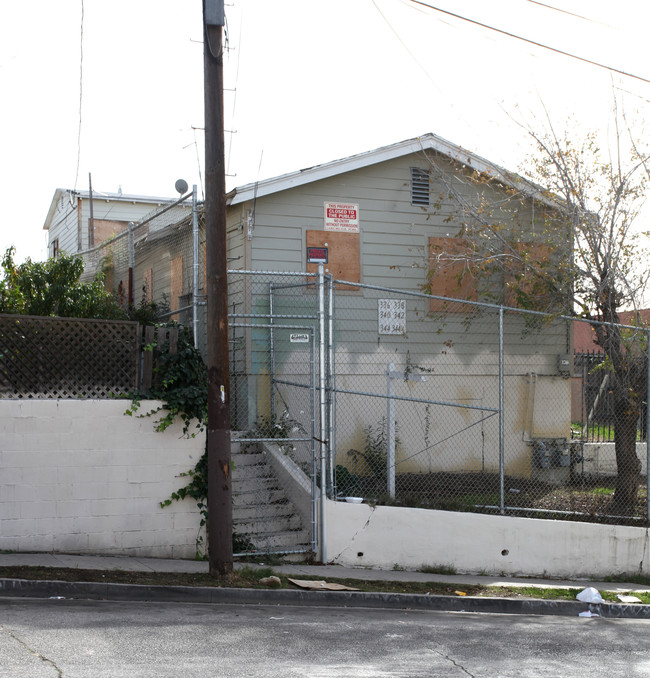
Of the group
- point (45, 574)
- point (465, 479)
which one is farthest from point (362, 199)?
point (45, 574)

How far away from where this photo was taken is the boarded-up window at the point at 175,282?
14.0 meters

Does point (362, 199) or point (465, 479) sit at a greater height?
point (362, 199)

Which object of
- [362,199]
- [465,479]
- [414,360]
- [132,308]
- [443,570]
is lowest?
[443,570]

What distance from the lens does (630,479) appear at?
1259cm

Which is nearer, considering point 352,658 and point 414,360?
point 352,658

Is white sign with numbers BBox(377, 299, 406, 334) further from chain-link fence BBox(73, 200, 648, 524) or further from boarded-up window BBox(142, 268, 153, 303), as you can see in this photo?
boarded-up window BBox(142, 268, 153, 303)

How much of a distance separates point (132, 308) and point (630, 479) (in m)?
8.23

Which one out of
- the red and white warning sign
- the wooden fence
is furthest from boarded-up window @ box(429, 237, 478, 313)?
the wooden fence

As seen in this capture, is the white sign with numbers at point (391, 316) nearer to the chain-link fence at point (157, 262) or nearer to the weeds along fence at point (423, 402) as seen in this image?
the weeds along fence at point (423, 402)

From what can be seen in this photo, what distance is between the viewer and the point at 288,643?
6551 millimetres

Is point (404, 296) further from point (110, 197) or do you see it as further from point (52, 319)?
point (110, 197)

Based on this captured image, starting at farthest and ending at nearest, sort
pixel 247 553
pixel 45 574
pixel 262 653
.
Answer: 1. pixel 247 553
2. pixel 45 574
3. pixel 262 653

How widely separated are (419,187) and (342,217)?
1629 mm

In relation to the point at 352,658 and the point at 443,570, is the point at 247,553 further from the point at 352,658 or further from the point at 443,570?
the point at 352,658
